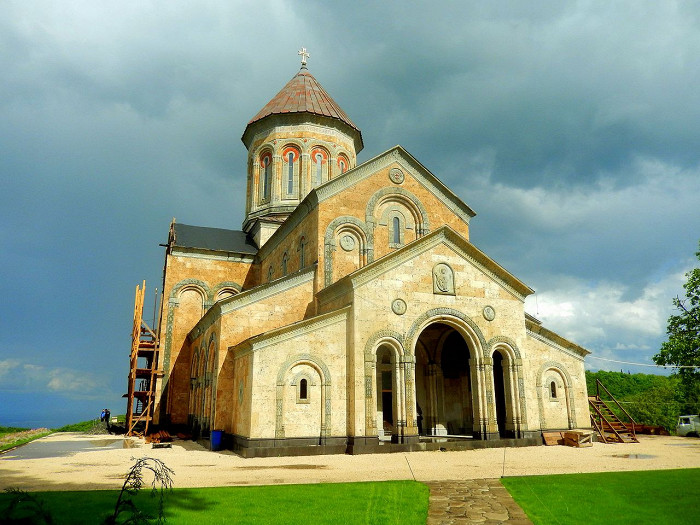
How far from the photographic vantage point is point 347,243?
2227 centimetres

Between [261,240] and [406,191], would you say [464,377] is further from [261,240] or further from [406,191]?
[261,240]

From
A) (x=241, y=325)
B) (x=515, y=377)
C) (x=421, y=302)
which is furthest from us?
(x=241, y=325)

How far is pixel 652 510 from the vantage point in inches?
321

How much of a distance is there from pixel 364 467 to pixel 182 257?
20.1 meters

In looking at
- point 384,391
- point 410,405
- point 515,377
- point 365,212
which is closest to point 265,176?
point 365,212

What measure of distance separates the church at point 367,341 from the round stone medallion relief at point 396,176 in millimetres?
79

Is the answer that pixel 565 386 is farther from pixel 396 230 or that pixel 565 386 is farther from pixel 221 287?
pixel 221 287

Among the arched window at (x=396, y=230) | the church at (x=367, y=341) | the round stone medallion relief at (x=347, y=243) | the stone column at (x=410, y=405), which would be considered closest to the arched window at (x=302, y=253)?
the church at (x=367, y=341)

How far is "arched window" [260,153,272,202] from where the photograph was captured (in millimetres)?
32125

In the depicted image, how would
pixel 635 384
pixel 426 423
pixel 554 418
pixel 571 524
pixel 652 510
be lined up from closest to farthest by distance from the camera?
pixel 571 524, pixel 652 510, pixel 554 418, pixel 426 423, pixel 635 384

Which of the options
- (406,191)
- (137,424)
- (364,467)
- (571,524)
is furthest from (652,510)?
(137,424)

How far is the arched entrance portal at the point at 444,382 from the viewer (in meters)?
22.5

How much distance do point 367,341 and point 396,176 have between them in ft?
30.0

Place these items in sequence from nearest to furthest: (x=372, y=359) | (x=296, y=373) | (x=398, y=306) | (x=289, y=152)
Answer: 1. (x=296, y=373)
2. (x=372, y=359)
3. (x=398, y=306)
4. (x=289, y=152)
